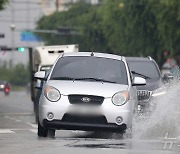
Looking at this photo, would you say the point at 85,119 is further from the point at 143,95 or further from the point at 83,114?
the point at 143,95

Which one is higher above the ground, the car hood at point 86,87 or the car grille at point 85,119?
the car hood at point 86,87

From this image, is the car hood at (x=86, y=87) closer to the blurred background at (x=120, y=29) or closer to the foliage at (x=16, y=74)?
the blurred background at (x=120, y=29)

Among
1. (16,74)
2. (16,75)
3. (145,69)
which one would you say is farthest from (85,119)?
(16,75)

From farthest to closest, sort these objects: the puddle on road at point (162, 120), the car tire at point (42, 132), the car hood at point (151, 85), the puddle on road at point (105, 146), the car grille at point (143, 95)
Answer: the car hood at point (151, 85)
the car grille at point (143, 95)
the puddle on road at point (162, 120)
the car tire at point (42, 132)
the puddle on road at point (105, 146)

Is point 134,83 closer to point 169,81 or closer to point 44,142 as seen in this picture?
point 44,142

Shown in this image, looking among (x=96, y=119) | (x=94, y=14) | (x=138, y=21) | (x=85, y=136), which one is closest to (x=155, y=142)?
(x=96, y=119)

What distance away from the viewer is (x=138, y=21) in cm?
6731

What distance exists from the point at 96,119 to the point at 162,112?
342 centimetres

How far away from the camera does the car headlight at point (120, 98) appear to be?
17062mm

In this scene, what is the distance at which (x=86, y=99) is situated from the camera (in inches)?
667

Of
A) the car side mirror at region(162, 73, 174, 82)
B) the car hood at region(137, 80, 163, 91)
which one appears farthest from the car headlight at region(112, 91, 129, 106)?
the car side mirror at region(162, 73, 174, 82)

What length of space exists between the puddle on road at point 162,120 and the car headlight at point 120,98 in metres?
1.12

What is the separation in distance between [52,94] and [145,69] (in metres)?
7.83

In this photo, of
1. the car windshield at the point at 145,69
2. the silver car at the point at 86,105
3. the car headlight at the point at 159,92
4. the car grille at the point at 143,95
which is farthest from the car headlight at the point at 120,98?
the car windshield at the point at 145,69
